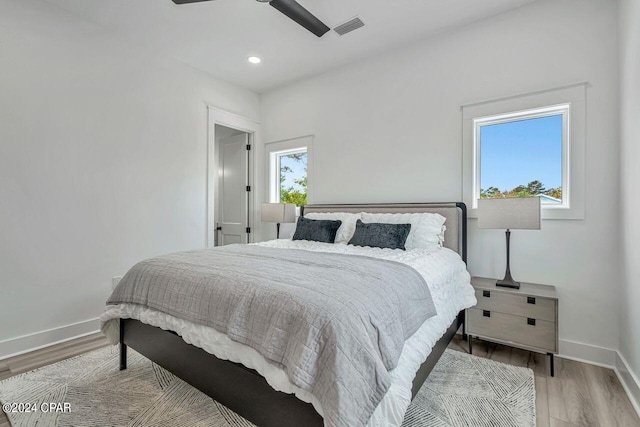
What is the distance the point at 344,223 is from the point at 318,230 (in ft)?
0.98

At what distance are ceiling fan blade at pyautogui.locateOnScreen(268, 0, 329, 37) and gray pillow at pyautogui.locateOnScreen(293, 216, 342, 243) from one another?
5.87 ft

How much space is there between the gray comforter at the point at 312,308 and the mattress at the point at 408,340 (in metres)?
0.06

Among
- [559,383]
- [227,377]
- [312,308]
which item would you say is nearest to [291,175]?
[227,377]

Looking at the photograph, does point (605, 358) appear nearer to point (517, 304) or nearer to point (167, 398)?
point (517, 304)

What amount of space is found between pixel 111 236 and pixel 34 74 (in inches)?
61.7

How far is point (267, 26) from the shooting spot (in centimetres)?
306

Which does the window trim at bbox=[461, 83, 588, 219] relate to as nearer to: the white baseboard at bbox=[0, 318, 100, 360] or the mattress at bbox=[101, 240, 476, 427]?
the mattress at bbox=[101, 240, 476, 427]

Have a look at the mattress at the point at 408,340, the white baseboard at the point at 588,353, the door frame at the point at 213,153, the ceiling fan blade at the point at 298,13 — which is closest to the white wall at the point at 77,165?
the door frame at the point at 213,153

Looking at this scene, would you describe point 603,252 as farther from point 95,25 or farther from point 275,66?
point 95,25

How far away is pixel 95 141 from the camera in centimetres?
305

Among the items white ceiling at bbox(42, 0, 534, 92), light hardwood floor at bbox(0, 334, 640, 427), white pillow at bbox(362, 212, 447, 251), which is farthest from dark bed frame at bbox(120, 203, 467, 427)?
white ceiling at bbox(42, 0, 534, 92)

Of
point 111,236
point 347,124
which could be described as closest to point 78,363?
point 111,236

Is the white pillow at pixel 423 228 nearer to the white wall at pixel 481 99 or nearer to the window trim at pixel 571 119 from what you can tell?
the white wall at pixel 481 99

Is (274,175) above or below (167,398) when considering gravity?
above
